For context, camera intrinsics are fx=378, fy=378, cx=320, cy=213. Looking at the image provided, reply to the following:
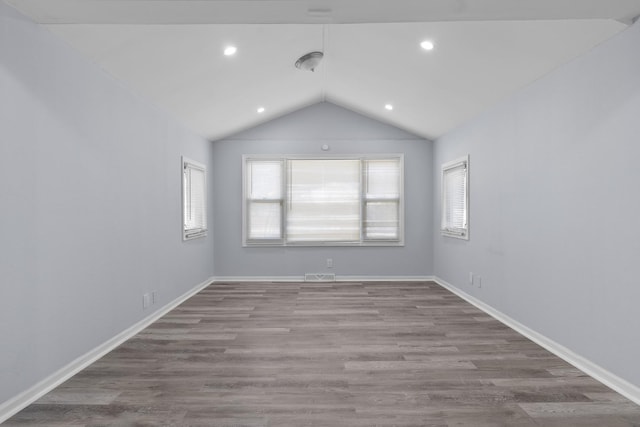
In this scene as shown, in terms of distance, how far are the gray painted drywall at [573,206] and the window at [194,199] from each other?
358 centimetres

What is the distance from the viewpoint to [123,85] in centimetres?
329

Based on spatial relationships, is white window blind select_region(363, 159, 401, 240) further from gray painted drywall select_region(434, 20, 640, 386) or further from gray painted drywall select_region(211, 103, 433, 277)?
gray painted drywall select_region(434, 20, 640, 386)

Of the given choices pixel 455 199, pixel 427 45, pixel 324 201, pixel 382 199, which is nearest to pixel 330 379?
pixel 427 45

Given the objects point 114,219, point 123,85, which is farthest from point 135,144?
A: point 114,219

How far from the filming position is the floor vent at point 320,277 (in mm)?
5949

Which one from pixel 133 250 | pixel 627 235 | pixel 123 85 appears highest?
pixel 123 85

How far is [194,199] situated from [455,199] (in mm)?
3549

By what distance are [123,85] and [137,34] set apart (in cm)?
73

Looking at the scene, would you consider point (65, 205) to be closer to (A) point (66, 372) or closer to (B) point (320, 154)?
(A) point (66, 372)

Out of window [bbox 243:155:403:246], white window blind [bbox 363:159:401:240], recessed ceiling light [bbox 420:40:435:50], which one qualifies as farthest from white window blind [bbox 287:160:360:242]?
recessed ceiling light [bbox 420:40:435:50]

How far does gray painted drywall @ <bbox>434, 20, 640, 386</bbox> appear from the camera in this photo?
2322 millimetres

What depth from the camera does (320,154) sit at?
600cm

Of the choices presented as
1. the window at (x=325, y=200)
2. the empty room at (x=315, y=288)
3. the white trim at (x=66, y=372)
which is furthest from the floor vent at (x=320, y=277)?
the white trim at (x=66, y=372)

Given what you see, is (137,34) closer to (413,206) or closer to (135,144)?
(135,144)
